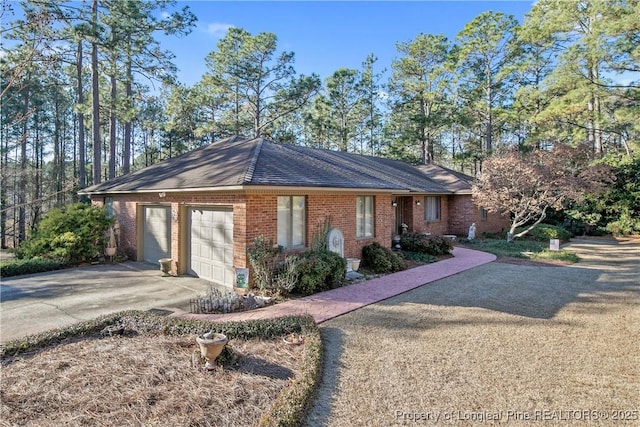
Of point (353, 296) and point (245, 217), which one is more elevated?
point (245, 217)

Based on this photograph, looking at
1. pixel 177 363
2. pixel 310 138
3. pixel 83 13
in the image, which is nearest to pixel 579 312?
pixel 177 363

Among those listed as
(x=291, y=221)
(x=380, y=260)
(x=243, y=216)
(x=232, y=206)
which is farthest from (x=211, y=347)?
(x=380, y=260)

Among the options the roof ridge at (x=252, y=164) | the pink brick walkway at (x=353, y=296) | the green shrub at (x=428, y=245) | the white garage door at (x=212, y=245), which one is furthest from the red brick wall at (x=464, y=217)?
the white garage door at (x=212, y=245)

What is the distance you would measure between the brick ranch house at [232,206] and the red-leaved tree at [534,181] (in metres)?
6.35

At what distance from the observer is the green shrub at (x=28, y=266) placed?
393 inches

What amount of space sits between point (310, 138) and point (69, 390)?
1321 inches

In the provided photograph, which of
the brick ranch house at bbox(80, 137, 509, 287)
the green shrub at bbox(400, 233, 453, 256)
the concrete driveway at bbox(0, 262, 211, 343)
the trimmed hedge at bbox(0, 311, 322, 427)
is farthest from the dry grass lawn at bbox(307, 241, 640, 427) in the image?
the green shrub at bbox(400, 233, 453, 256)

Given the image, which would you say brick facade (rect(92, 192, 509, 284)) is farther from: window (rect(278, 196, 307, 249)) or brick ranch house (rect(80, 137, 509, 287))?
window (rect(278, 196, 307, 249))

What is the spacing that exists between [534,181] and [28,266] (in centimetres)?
1882

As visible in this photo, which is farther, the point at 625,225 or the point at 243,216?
the point at 625,225

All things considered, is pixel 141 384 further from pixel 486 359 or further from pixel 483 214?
pixel 483 214

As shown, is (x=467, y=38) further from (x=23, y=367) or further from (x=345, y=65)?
(x=23, y=367)

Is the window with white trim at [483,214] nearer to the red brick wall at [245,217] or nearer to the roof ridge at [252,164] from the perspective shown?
Result: the red brick wall at [245,217]

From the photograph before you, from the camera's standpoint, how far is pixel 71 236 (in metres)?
11.4
